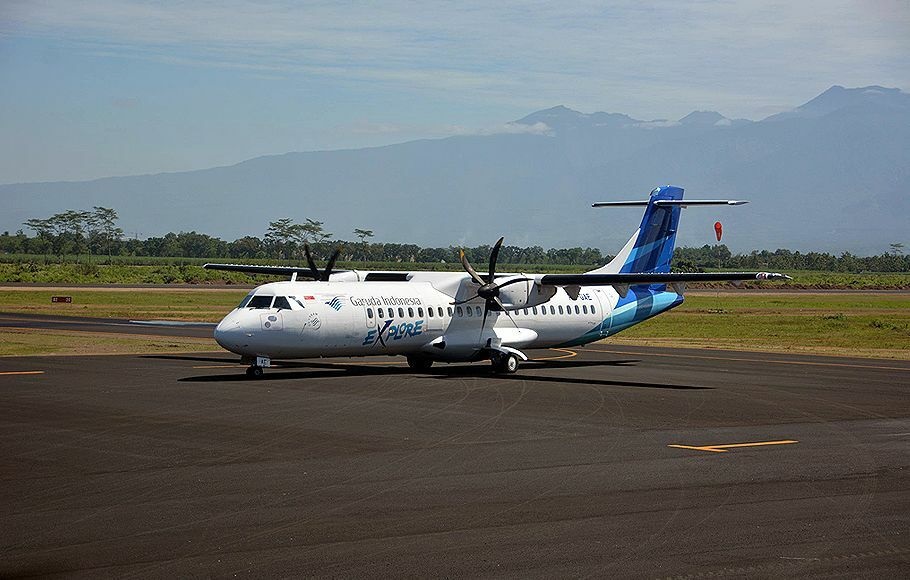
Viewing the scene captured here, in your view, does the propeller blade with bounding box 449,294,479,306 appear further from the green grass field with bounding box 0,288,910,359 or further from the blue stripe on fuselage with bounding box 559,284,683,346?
the green grass field with bounding box 0,288,910,359

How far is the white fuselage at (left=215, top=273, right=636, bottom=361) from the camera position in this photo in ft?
100

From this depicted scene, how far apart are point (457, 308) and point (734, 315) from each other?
41165mm

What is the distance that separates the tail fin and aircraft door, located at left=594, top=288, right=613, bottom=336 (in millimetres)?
1292

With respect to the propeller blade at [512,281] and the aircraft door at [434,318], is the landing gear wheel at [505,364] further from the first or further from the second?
the propeller blade at [512,281]

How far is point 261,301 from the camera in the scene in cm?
3089

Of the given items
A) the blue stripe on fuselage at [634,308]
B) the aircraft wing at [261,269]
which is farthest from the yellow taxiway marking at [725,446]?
the aircraft wing at [261,269]

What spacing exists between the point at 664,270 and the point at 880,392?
13.4 meters

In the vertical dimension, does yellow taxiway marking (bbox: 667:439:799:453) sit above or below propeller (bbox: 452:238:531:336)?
below

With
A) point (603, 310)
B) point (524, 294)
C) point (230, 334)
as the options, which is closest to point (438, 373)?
point (524, 294)

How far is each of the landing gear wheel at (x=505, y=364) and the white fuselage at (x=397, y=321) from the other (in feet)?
2.57

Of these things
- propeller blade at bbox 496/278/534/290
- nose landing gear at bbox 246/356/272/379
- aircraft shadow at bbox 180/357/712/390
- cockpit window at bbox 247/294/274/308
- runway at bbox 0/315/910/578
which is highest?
propeller blade at bbox 496/278/534/290

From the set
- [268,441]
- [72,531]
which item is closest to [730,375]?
[268,441]

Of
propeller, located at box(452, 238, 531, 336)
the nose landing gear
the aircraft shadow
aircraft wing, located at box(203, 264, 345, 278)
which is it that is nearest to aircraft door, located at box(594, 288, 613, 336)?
the aircraft shadow

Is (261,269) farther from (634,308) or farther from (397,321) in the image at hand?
(634,308)
